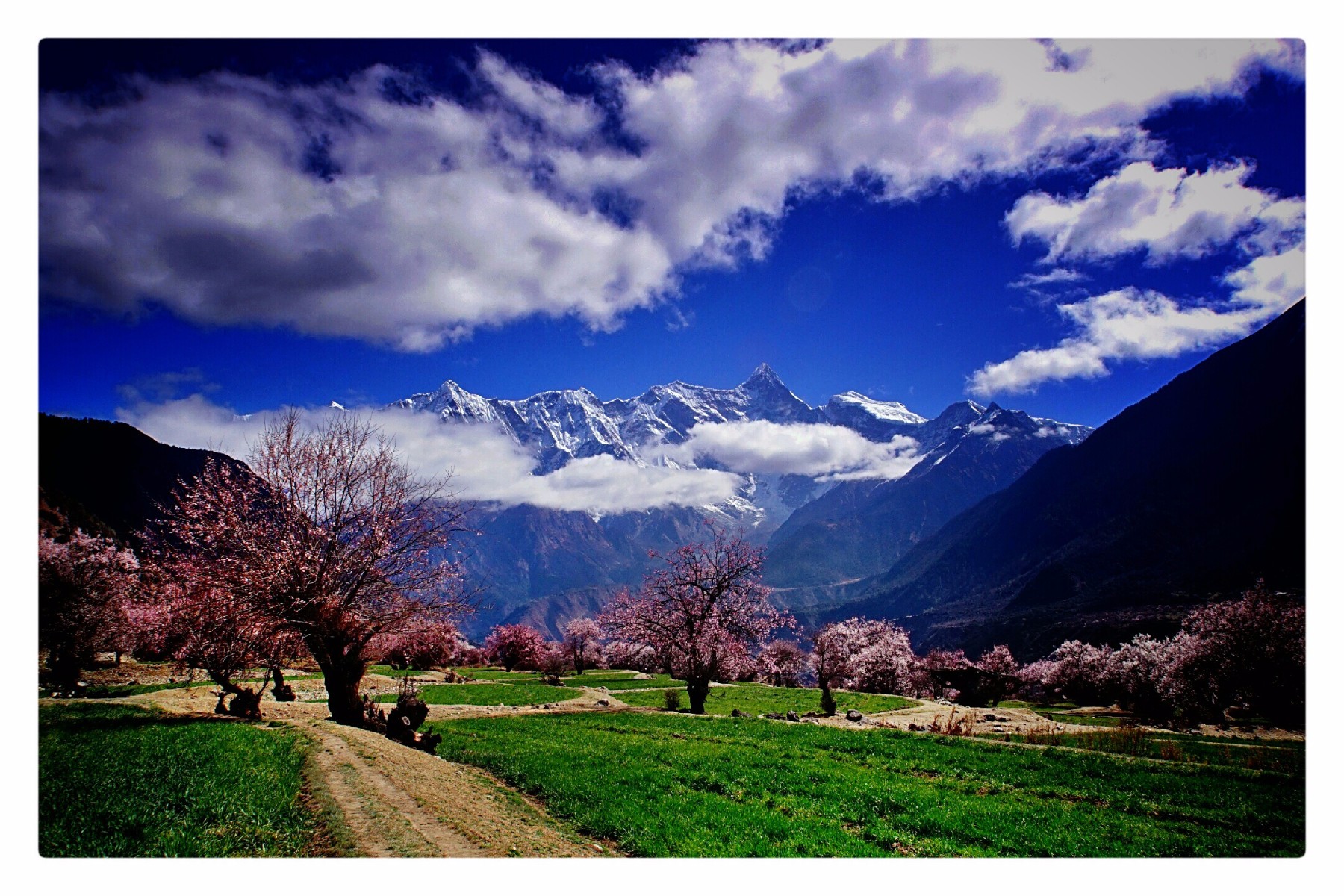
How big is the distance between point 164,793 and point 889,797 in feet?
40.3

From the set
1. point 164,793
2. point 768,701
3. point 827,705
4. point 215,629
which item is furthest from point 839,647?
point 164,793

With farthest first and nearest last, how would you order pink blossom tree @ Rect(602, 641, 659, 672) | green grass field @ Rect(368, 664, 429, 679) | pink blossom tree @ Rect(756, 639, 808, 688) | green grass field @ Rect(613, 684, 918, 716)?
pink blossom tree @ Rect(602, 641, 659, 672) < pink blossom tree @ Rect(756, 639, 808, 688) < green grass field @ Rect(368, 664, 429, 679) < green grass field @ Rect(613, 684, 918, 716)

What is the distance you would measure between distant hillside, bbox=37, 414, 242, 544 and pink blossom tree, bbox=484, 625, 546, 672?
54.0 metres

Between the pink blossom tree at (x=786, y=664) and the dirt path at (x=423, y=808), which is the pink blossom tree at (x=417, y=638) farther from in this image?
the pink blossom tree at (x=786, y=664)

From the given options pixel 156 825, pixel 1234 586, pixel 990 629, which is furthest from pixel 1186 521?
pixel 156 825

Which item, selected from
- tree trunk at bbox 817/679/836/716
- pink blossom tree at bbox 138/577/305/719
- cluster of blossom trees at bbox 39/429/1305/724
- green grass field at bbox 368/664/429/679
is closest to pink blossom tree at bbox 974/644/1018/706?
tree trunk at bbox 817/679/836/716

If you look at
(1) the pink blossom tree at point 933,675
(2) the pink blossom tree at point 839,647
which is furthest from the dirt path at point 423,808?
(1) the pink blossom tree at point 933,675

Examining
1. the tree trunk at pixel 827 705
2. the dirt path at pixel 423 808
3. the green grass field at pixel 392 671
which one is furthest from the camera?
the green grass field at pixel 392 671

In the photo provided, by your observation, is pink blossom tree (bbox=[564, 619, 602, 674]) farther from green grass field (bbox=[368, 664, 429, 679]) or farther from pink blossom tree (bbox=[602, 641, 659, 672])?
green grass field (bbox=[368, 664, 429, 679])

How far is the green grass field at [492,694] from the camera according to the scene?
30652mm

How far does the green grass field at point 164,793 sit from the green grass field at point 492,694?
1722 cm

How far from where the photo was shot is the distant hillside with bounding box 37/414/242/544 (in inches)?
495
